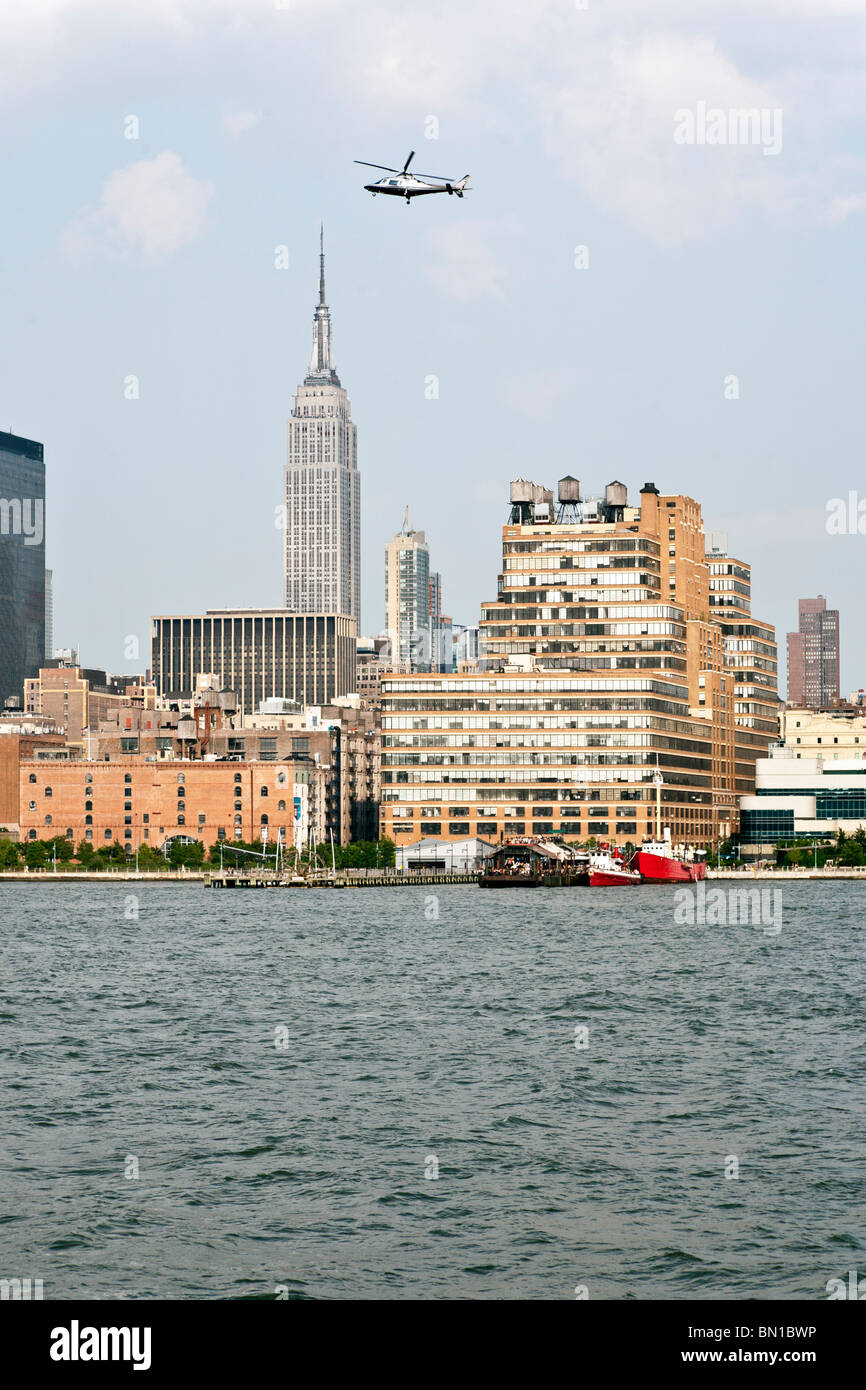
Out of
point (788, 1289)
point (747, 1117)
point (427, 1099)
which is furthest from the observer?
point (427, 1099)

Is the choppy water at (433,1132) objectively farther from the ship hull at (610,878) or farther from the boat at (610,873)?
the boat at (610,873)

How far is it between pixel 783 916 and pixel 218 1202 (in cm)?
11432

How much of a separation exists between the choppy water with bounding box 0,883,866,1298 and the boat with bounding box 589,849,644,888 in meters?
112

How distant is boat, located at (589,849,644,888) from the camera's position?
641 ft

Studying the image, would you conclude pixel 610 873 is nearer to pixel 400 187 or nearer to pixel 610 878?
pixel 610 878

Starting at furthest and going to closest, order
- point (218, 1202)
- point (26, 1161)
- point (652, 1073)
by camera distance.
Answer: point (652, 1073)
point (26, 1161)
point (218, 1202)

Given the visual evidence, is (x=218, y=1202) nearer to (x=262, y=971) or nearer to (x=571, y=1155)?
Result: (x=571, y=1155)

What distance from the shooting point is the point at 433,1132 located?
1489 inches

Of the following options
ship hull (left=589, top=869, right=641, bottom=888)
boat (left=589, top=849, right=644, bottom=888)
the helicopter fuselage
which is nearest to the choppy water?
the helicopter fuselage

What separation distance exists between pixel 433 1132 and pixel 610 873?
159 meters

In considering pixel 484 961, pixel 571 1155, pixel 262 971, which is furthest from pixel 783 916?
pixel 571 1155

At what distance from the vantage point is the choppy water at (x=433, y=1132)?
27172 mm
